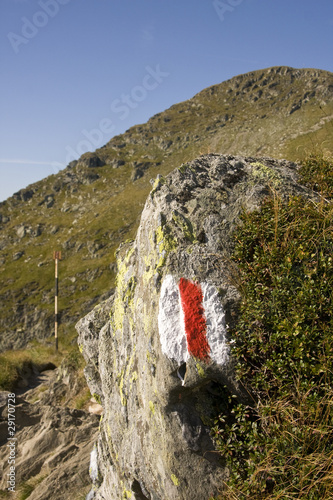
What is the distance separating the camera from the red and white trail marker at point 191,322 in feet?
13.6

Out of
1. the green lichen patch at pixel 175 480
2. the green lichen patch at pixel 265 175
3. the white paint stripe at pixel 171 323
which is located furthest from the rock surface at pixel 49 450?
the green lichen patch at pixel 265 175

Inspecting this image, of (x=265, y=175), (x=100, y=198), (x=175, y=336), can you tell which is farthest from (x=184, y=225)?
(x=100, y=198)

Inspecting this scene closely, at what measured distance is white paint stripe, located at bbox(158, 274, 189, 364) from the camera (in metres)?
4.20

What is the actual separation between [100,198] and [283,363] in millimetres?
141069

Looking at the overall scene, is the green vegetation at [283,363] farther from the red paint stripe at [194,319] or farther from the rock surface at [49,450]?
the rock surface at [49,450]

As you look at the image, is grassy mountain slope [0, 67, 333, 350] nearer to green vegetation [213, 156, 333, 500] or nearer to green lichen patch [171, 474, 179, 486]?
green lichen patch [171, 474, 179, 486]

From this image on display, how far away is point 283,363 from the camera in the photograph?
3.67 metres

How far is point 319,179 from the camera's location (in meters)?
6.47

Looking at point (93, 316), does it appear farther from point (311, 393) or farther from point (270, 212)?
point (311, 393)

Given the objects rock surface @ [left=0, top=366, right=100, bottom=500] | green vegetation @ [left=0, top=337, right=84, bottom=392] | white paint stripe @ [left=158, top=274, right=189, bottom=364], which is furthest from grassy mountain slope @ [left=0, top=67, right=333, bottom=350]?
white paint stripe @ [left=158, top=274, right=189, bottom=364]

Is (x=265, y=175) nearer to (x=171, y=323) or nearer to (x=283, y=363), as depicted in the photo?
(x=171, y=323)

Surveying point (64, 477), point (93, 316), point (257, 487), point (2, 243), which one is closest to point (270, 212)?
point (257, 487)

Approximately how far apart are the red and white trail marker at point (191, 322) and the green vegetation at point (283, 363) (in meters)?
0.26

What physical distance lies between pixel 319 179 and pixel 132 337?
5002 millimetres
